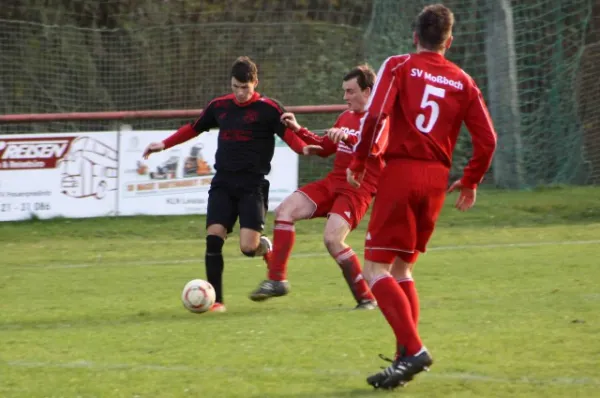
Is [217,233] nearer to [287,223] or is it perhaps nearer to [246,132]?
[287,223]

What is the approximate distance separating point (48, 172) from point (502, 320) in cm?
815

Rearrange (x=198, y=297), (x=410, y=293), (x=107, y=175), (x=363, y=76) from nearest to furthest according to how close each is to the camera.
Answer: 1. (x=410, y=293)
2. (x=198, y=297)
3. (x=363, y=76)
4. (x=107, y=175)

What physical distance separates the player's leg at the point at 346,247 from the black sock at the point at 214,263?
784mm

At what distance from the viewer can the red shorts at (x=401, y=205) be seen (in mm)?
5707

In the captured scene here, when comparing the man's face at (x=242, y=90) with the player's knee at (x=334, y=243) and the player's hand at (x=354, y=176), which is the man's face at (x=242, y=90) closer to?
the player's knee at (x=334, y=243)

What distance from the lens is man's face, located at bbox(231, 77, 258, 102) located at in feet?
28.0

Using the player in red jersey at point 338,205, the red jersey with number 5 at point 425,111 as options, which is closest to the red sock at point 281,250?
the player in red jersey at point 338,205

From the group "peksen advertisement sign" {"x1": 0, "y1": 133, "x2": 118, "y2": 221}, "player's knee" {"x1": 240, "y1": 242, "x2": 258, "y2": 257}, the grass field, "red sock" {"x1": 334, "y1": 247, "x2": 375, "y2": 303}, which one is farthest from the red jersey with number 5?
"peksen advertisement sign" {"x1": 0, "y1": 133, "x2": 118, "y2": 221}

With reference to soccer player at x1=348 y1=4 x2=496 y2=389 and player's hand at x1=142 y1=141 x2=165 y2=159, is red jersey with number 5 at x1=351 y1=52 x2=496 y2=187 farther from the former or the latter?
player's hand at x1=142 y1=141 x2=165 y2=159

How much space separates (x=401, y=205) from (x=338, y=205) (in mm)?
2840

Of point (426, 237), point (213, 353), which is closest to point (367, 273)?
point (426, 237)

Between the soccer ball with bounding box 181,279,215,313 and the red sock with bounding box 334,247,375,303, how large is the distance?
961 mm

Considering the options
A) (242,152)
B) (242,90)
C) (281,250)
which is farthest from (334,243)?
(242,90)

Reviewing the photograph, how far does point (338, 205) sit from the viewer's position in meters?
8.52
